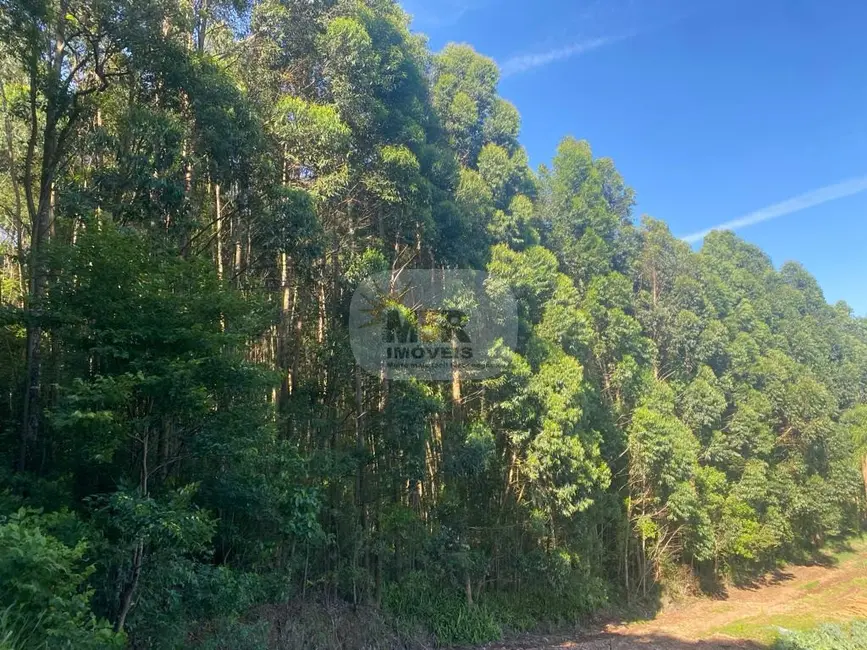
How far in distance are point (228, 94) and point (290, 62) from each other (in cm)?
242

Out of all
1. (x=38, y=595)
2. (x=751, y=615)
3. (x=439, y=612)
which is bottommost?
(x=751, y=615)

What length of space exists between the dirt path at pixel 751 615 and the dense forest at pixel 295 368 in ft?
2.89

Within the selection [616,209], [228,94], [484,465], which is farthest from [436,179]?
[616,209]

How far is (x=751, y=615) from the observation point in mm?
12977

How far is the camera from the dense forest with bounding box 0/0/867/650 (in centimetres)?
457

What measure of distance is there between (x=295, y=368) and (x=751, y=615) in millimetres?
12364

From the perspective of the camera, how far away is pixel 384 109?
836 cm

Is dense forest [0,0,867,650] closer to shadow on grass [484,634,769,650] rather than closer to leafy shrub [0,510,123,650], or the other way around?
leafy shrub [0,510,123,650]

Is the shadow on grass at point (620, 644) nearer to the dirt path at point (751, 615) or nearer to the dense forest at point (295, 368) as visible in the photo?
the dirt path at point (751, 615)

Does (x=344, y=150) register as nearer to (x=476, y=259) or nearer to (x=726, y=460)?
(x=476, y=259)

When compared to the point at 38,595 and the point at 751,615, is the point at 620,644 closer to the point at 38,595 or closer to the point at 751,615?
the point at 751,615

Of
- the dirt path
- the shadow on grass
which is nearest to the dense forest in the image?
the shadow on grass

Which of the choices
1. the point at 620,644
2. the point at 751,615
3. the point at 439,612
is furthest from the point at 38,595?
the point at 751,615

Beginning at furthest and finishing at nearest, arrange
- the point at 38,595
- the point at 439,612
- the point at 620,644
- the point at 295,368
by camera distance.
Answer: the point at 620,644 < the point at 439,612 < the point at 295,368 < the point at 38,595
